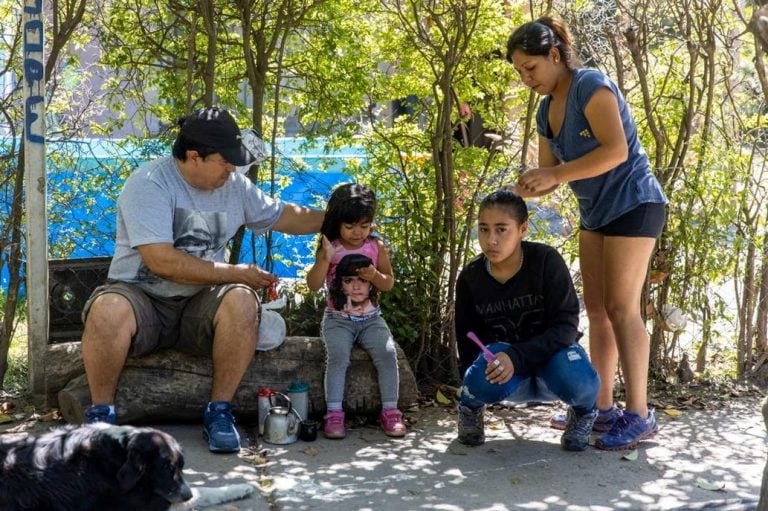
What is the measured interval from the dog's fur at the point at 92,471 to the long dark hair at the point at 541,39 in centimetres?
220

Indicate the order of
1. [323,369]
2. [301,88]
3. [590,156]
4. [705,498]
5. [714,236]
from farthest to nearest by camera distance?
[301,88], [714,236], [323,369], [590,156], [705,498]

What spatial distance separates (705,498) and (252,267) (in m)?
2.14

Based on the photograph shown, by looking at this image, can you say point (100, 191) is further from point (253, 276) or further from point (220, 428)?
point (220, 428)

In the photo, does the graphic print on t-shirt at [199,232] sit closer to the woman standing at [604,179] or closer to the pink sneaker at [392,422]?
the pink sneaker at [392,422]

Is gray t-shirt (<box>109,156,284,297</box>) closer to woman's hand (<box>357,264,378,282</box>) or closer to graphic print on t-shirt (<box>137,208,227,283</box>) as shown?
graphic print on t-shirt (<box>137,208,227,283</box>)

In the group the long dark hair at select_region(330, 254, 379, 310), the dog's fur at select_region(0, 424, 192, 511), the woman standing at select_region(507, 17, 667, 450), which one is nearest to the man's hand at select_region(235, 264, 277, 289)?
the long dark hair at select_region(330, 254, 379, 310)

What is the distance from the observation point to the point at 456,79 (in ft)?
18.3

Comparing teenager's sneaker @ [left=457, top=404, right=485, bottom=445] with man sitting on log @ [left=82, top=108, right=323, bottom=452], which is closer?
man sitting on log @ [left=82, top=108, right=323, bottom=452]

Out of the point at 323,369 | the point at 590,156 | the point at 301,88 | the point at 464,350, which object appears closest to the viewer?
the point at 590,156

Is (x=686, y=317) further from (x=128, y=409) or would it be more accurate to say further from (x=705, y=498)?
(x=128, y=409)

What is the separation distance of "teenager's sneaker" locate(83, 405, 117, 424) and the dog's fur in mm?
902

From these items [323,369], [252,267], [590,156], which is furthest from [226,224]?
[590,156]

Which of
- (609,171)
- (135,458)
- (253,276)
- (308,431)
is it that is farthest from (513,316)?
(135,458)

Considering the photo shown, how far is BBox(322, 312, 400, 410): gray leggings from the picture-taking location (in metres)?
4.63
